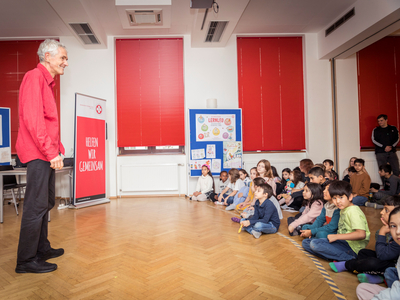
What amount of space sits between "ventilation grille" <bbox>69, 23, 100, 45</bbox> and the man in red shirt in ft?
11.1

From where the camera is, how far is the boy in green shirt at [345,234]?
2.09 metres

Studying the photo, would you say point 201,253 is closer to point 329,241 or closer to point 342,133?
point 329,241

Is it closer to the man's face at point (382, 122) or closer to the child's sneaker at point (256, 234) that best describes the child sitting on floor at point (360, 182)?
the man's face at point (382, 122)

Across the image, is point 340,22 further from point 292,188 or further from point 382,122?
point 292,188

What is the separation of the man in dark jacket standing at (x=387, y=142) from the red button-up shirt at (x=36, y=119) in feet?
21.4

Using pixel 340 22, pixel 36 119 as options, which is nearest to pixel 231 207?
pixel 36 119

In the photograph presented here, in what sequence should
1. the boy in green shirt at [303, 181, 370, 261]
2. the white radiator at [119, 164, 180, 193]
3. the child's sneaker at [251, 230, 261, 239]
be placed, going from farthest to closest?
the white radiator at [119, 164, 180, 193]
the child's sneaker at [251, 230, 261, 239]
the boy in green shirt at [303, 181, 370, 261]

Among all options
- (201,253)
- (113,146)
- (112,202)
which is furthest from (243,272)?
(113,146)

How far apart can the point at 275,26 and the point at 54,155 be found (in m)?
5.48

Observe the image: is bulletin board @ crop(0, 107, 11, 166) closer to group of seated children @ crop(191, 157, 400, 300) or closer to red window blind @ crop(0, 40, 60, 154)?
red window blind @ crop(0, 40, 60, 154)

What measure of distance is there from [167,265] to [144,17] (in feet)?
15.0

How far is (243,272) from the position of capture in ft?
6.69

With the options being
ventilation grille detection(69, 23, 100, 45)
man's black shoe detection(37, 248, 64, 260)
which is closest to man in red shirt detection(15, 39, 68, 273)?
man's black shoe detection(37, 248, 64, 260)

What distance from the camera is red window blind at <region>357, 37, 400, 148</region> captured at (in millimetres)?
6145
